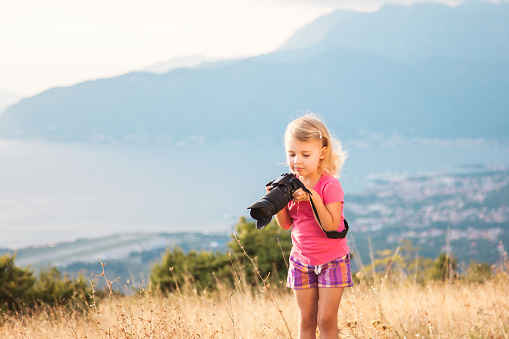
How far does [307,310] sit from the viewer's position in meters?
2.37

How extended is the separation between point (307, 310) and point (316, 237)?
1.29 feet

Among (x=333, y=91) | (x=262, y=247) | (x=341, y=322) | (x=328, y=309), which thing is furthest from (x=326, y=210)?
(x=333, y=91)

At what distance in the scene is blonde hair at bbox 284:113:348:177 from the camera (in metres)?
2.32

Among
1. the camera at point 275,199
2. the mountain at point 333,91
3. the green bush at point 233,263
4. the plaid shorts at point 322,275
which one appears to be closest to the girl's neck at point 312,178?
the camera at point 275,199

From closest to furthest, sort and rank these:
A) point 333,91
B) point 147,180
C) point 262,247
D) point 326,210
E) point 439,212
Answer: point 326,210 → point 262,247 → point 439,212 → point 147,180 → point 333,91

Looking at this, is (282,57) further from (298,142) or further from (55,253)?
(298,142)

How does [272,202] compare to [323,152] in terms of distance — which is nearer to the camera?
[272,202]

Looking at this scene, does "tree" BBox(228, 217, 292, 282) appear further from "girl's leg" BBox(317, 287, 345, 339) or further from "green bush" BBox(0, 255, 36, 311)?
"girl's leg" BBox(317, 287, 345, 339)

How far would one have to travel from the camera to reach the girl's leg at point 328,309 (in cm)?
227

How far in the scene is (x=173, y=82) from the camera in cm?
14450

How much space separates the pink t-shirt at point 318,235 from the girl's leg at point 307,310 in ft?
0.55

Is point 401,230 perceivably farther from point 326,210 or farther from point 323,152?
point 326,210

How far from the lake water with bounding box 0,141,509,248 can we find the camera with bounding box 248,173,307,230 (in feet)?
169

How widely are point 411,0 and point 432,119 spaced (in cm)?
6619
